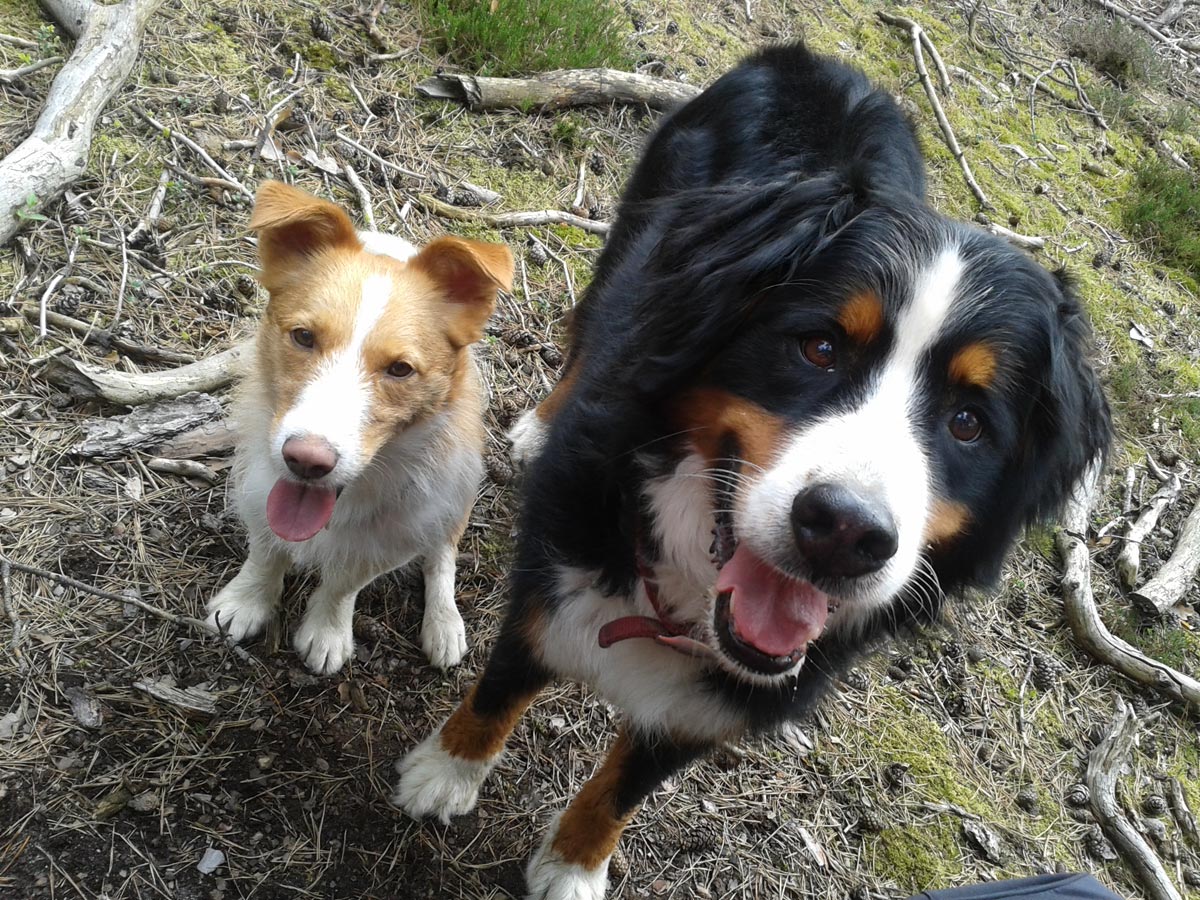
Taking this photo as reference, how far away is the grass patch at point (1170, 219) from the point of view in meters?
6.39

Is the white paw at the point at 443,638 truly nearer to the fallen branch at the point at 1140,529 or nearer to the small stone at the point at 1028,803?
the small stone at the point at 1028,803

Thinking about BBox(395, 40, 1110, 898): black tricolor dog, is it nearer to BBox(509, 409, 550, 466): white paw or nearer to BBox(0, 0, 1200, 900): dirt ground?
BBox(0, 0, 1200, 900): dirt ground

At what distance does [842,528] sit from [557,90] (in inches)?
155

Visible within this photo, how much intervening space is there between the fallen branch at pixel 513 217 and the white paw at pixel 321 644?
7.41ft

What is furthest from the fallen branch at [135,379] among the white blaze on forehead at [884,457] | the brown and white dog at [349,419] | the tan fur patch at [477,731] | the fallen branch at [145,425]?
the white blaze on forehead at [884,457]

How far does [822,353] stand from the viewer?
1.80 m

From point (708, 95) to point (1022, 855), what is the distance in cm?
329

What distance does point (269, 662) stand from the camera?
2756mm

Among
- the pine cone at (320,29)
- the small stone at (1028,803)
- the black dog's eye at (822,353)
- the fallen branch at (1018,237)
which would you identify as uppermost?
the black dog's eye at (822,353)

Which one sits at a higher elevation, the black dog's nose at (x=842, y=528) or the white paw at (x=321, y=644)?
the black dog's nose at (x=842, y=528)

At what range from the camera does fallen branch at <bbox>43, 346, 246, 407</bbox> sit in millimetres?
2916

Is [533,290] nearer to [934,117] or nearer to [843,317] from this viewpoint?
[843,317]

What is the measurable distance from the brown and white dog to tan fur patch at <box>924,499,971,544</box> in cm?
138

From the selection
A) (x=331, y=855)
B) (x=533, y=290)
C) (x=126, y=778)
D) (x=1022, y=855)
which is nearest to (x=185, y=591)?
(x=126, y=778)
